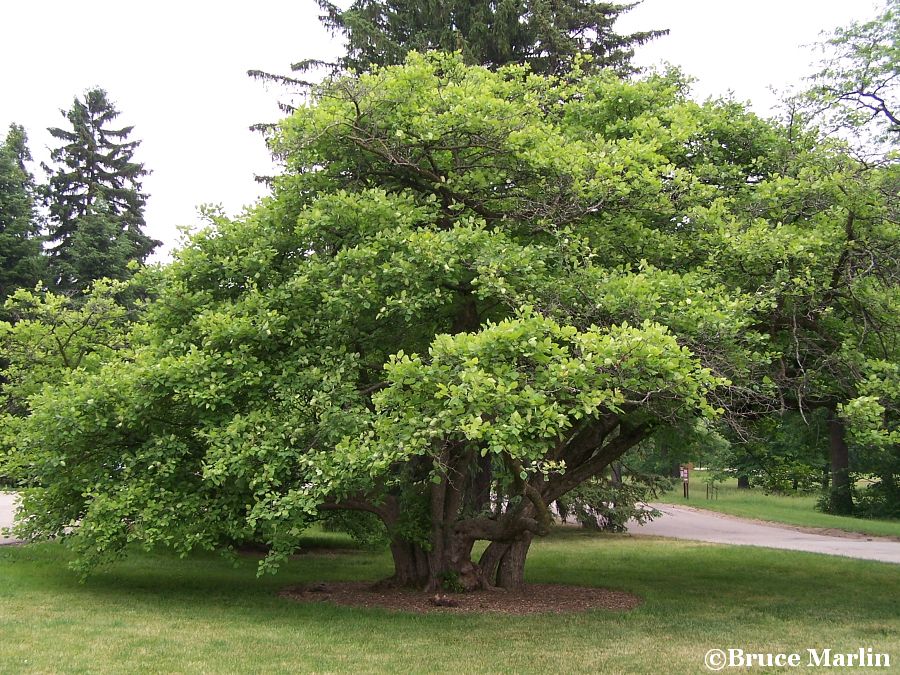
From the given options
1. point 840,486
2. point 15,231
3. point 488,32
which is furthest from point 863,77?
point 15,231

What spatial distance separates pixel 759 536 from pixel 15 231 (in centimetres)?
2932

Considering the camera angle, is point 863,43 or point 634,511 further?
point 634,511

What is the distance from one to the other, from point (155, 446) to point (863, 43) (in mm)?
15844

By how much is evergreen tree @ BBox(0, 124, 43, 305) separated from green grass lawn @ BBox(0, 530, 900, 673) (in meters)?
19.9

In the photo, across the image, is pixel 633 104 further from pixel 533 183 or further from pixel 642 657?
pixel 642 657

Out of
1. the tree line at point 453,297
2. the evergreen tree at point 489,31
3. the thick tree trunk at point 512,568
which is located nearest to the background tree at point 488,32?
the evergreen tree at point 489,31

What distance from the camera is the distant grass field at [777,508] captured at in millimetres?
24281

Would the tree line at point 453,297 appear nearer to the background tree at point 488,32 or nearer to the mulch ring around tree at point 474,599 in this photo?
the mulch ring around tree at point 474,599

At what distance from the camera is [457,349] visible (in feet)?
23.1

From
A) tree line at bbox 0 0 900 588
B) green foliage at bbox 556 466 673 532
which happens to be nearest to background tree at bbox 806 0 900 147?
tree line at bbox 0 0 900 588

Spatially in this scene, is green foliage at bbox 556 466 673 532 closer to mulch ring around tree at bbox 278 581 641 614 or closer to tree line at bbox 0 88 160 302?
mulch ring around tree at bbox 278 581 641 614

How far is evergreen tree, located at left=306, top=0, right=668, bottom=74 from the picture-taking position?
17.5m

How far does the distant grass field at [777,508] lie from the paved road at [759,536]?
45.4 inches

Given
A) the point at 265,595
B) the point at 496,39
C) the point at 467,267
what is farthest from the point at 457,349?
the point at 496,39
